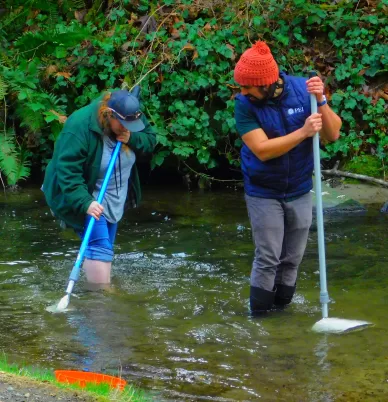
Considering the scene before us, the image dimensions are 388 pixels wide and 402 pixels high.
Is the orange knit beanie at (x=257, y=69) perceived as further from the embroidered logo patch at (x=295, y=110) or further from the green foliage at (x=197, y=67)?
the green foliage at (x=197, y=67)

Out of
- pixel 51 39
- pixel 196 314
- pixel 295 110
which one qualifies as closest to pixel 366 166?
pixel 51 39

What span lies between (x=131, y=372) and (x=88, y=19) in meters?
8.70

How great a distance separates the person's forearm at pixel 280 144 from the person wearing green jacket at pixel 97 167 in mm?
1207

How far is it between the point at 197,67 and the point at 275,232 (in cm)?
601

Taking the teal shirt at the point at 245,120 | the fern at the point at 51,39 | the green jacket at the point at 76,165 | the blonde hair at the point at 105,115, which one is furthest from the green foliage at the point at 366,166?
the teal shirt at the point at 245,120

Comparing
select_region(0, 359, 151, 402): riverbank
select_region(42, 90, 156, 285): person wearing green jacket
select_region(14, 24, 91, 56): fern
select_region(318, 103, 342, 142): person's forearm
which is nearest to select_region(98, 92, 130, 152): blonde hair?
select_region(42, 90, 156, 285): person wearing green jacket

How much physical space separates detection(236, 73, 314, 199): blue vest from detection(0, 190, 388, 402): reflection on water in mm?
1055

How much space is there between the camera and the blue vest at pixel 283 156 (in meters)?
6.06

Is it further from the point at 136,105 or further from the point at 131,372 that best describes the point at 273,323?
the point at 136,105

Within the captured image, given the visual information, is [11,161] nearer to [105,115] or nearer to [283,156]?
[105,115]

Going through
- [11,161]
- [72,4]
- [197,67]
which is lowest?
[11,161]

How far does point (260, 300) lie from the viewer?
6.52 m

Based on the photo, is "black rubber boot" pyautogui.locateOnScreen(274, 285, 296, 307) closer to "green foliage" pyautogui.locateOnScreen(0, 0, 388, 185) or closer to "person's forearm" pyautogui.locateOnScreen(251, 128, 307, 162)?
"person's forearm" pyautogui.locateOnScreen(251, 128, 307, 162)

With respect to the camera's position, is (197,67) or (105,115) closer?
(105,115)
